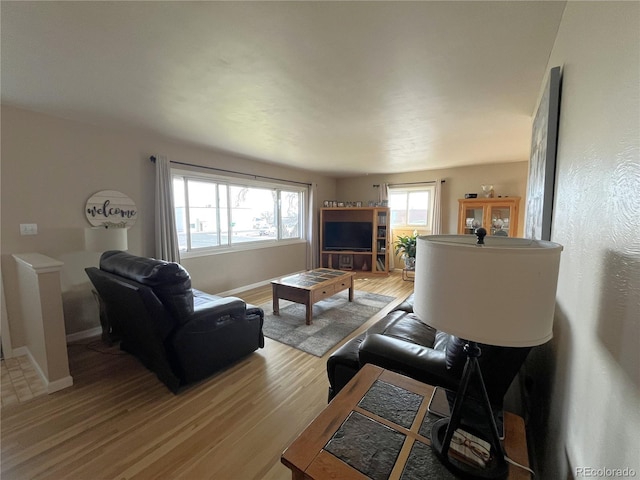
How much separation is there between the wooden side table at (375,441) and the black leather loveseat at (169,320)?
1.41 metres

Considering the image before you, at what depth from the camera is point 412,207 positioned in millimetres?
6191

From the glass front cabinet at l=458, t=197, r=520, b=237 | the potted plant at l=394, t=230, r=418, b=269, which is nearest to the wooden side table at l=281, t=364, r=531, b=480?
the glass front cabinet at l=458, t=197, r=520, b=237

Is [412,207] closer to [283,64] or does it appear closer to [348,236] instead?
[348,236]

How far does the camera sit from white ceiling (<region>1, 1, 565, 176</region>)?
132cm

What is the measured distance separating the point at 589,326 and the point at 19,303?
407 cm

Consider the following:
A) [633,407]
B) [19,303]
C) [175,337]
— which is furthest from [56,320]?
[633,407]

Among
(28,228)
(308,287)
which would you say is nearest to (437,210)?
(308,287)

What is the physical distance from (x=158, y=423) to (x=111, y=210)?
2474mm

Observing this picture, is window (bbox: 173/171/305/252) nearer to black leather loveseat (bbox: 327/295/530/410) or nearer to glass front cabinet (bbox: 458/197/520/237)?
black leather loveseat (bbox: 327/295/530/410)

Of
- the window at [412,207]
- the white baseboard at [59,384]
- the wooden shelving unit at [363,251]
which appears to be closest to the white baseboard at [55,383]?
the white baseboard at [59,384]

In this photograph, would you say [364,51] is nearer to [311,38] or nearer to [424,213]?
[311,38]

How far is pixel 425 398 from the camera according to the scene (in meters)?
1.07

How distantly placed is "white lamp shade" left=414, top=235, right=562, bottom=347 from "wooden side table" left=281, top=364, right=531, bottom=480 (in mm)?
438

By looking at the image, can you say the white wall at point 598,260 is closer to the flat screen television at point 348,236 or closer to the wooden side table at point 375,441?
the wooden side table at point 375,441
